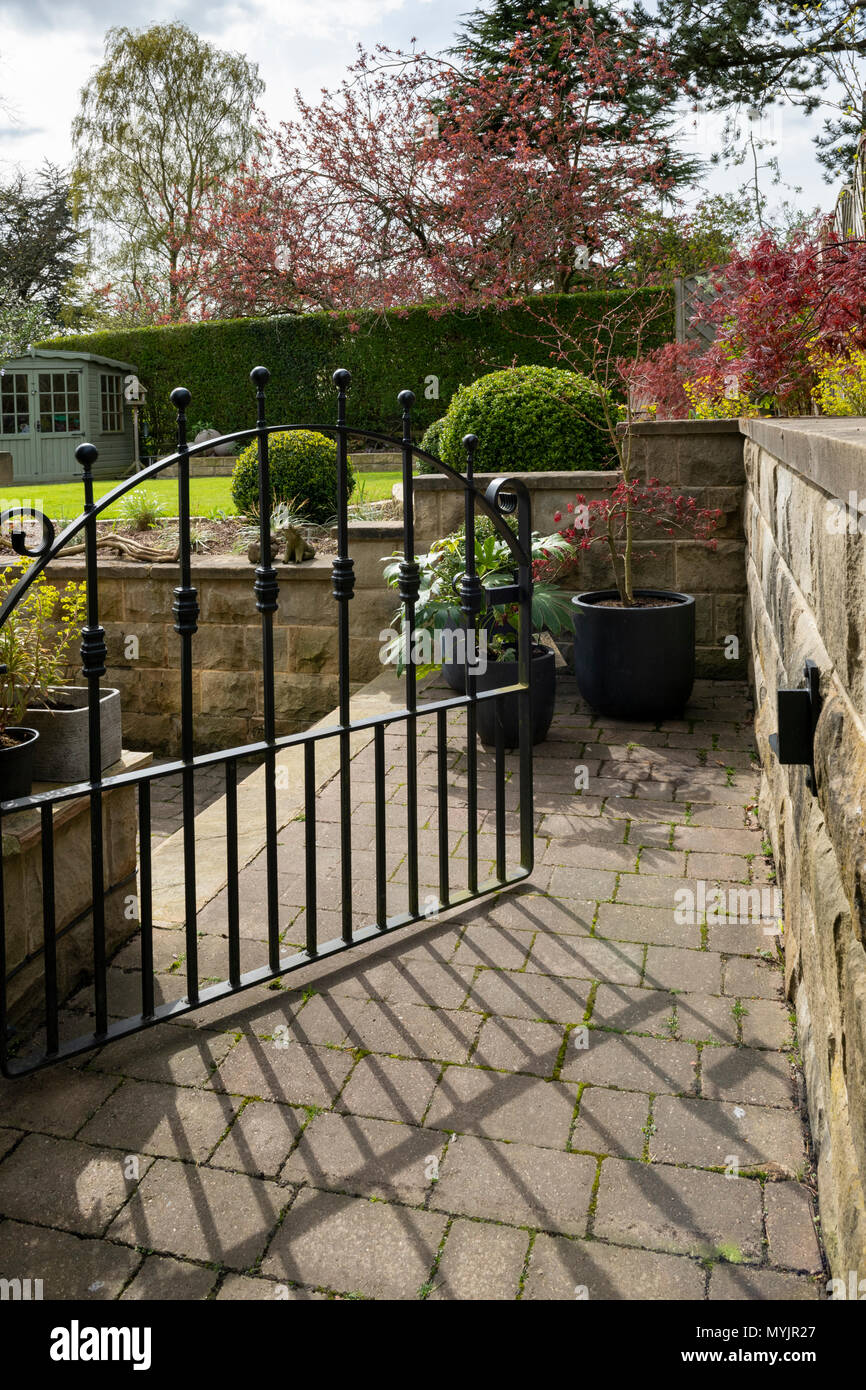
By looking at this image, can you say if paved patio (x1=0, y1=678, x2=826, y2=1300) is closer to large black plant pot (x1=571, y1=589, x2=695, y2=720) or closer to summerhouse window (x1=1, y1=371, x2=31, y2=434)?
large black plant pot (x1=571, y1=589, x2=695, y2=720)

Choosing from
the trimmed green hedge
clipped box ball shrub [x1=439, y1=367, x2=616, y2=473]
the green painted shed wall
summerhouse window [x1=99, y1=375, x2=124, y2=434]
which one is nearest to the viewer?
clipped box ball shrub [x1=439, y1=367, x2=616, y2=473]

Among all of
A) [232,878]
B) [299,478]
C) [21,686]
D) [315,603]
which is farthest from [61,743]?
[299,478]

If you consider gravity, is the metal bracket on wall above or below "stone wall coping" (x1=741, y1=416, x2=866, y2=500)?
below

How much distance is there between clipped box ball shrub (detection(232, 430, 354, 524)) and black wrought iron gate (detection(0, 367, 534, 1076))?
Answer: 4.35 m

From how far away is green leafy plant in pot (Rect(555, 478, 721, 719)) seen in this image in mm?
4598

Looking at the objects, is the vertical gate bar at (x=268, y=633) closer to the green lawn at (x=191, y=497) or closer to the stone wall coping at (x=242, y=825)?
the stone wall coping at (x=242, y=825)

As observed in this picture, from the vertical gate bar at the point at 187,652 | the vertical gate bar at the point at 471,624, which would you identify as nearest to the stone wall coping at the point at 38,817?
the vertical gate bar at the point at 187,652

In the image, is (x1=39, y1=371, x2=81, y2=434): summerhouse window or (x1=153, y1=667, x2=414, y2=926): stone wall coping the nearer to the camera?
(x1=153, y1=667, x2=414, y2=926): stone wall coping

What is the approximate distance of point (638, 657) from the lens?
15.0ft

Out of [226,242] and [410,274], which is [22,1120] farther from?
[226,242]

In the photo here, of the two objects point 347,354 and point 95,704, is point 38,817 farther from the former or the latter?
point 347,354

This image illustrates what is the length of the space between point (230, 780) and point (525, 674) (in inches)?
38.6

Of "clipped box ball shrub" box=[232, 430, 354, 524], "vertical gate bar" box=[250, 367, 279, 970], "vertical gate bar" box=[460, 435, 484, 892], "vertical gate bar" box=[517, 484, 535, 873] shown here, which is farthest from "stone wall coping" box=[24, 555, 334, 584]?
"vertical gate bar" box=[250, 367, 279, 970]

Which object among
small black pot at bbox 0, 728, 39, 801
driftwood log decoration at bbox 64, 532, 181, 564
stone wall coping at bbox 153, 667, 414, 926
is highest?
driftwood log decoration at bbox 64, 532, 181, 564
